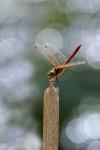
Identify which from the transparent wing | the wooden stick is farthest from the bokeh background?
the wooden stick

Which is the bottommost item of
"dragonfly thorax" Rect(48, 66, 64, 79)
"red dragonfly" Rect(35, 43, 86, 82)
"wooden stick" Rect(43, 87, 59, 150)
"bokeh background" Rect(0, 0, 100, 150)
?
"wooden stick" Rect(43, 87, 59, 150)

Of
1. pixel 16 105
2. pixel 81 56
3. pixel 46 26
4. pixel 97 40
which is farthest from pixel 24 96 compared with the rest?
pixel 46 26

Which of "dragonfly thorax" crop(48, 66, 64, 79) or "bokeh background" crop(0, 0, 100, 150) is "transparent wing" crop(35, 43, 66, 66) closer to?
"dragonfly thorax" crop(48, 66, 64, 79)

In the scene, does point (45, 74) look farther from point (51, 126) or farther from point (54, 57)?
point (51, 126)

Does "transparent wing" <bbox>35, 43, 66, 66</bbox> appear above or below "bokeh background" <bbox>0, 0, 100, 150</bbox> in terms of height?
below

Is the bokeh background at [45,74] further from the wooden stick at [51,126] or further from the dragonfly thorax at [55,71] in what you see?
the wooden stick at [51,126]

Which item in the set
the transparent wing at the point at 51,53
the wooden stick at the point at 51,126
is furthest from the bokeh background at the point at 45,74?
the wooden stick at the point at 51,126

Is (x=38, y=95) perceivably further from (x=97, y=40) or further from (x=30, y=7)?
(x=30, y=7)

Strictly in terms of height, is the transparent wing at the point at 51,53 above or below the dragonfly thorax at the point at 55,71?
above

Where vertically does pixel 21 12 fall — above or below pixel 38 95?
above
